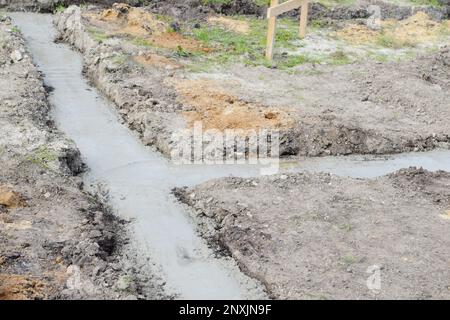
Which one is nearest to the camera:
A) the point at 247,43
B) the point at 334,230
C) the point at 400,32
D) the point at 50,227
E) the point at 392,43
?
the point at 50,227

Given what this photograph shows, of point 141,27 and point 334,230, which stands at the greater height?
point 141,27

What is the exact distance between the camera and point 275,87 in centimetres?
1236

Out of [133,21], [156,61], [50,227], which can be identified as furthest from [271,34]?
[50,227]

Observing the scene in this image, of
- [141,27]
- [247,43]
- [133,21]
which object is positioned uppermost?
[133,21]

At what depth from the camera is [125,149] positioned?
10.1m

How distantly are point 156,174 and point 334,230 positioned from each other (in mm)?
3148

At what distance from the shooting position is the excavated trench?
22.8ft

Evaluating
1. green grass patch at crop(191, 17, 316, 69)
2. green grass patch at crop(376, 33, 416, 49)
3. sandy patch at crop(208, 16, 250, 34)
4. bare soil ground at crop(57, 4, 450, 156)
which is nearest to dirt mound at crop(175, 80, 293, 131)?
bare soil ground at crop(57, 4, 450, 156)

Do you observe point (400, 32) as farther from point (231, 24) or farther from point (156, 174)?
point (156, 174)

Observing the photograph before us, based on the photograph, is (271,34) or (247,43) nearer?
(271,34)

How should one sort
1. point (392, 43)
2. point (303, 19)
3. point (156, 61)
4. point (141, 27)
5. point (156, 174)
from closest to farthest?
1. point (156, 174)
2. point (156, 61)
3. point (141, 27)
4. point (303, 19)
5. point (392, 43)

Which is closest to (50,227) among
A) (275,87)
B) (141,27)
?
(275,87)

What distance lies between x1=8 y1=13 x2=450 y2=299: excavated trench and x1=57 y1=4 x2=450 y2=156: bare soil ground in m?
0.34

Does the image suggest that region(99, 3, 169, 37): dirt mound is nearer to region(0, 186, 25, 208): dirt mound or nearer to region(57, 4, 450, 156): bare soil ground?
region(57, 4, 450, 156): bare soil ground
